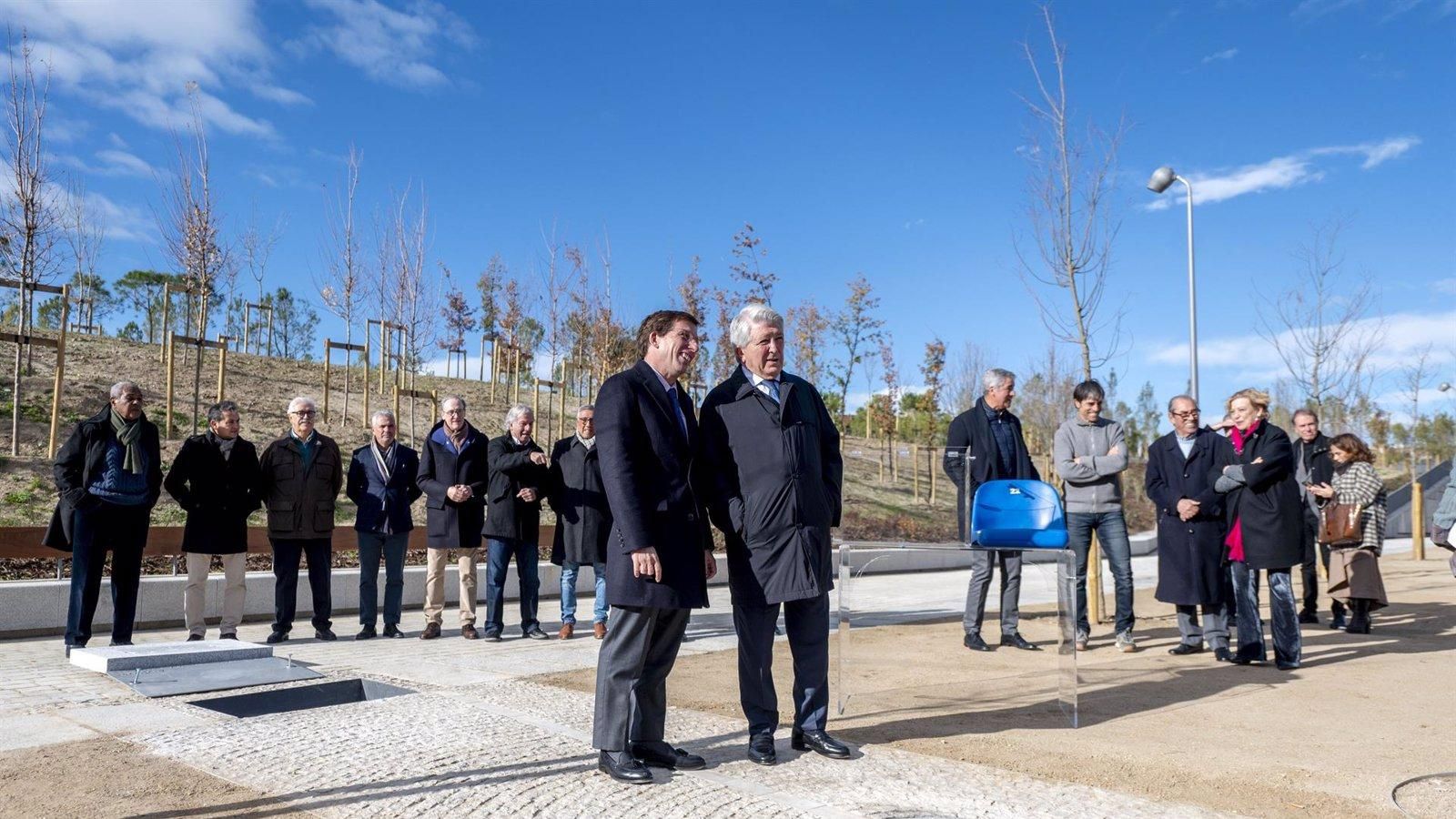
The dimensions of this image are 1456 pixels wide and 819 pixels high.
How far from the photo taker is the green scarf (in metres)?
7.08

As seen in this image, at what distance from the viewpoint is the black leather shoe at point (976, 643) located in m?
7.45

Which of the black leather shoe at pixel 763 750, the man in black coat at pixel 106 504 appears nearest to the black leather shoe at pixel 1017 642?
the black leather shoe at pixel 763 750

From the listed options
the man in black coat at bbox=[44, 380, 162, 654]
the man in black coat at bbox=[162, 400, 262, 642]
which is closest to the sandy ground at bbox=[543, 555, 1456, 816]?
the man in black coat at bbox=[162, 400, 262, 642]

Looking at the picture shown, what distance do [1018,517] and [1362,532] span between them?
15.4ft

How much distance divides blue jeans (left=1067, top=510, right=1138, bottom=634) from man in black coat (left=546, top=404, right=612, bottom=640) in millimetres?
3512

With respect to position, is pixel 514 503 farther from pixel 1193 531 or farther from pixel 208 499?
pixel 1193 531

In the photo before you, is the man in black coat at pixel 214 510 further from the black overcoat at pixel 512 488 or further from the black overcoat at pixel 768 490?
the black overcoat at pixel 768 490

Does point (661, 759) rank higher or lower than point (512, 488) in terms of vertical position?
lower

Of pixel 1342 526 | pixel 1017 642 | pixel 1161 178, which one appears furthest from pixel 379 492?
pixel 1161 178

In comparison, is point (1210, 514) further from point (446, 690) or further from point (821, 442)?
point (446, 690)

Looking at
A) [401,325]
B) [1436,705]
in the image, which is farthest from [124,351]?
[1436,705]

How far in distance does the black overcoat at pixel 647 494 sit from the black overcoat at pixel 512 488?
4.24m

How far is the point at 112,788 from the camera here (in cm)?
362

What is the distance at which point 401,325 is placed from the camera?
15.7m
